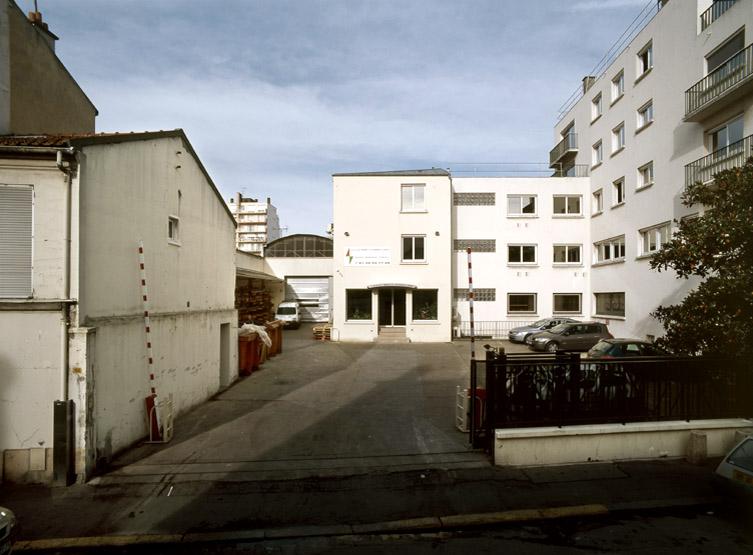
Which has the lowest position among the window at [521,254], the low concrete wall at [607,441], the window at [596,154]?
the low concrete wall at [607,441]

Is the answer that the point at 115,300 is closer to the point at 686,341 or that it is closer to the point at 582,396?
the point at 582,396

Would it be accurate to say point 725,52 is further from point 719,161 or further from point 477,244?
point 477,244

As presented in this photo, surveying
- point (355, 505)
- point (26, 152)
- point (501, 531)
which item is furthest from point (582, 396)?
point (26, 152)

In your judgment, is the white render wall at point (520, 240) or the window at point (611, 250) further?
the white render wall at point (520, 240)

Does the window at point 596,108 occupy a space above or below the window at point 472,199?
above

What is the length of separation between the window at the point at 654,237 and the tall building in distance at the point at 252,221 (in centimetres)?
5986

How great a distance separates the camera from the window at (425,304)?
81.0ft

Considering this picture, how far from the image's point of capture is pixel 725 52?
15672mm

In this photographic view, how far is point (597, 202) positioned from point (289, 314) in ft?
68.6

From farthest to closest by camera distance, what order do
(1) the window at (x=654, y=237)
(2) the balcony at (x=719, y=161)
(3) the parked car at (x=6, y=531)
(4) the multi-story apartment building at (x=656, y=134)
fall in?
(1) the window at (x=654, y=237) → (4) the multi-story apartment building at (x=656, y=134) → (2) the balcony at (x=719, y=161) → (3) the parked car at (x=6, y=531)

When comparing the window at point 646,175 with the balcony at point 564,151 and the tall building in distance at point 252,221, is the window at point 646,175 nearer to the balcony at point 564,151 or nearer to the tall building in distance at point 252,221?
the balcony at point 564,151

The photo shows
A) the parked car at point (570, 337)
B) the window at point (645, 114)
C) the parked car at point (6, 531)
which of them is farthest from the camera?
the parked car at point (570, 337)

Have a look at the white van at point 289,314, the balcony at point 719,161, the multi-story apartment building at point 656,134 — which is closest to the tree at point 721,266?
the balcony at point 719,161

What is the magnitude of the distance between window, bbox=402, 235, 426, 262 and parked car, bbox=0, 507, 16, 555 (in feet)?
69.5
